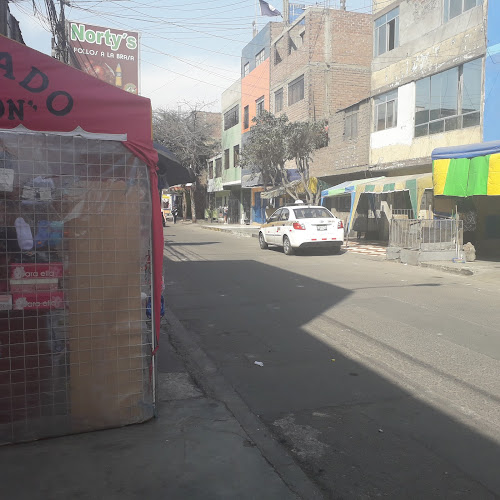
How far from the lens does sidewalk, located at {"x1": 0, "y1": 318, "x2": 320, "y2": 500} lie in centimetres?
287

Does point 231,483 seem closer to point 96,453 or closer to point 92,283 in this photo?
point 96,453

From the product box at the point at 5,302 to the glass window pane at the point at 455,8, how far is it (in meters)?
18.1

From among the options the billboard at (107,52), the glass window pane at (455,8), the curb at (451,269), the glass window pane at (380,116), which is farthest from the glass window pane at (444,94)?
the billboard at (107,52)

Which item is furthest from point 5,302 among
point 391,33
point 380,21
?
point 380,21

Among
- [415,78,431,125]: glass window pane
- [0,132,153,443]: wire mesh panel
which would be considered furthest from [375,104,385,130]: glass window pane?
[0,132,153,443]: wire mesh panel

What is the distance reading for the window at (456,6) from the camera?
16.2 m

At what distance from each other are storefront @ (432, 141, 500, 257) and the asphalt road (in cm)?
337

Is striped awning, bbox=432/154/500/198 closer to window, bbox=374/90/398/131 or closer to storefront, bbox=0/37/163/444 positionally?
window, bbox=374/90/398/131

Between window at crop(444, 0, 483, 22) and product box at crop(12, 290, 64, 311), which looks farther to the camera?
window at crop(444, 0, 483, 22)

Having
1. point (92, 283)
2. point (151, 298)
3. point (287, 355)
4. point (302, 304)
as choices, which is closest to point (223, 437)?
point (151, 298)

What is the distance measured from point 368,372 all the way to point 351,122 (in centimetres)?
2064

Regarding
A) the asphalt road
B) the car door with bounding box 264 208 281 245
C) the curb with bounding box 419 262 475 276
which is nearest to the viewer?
the asphalt road

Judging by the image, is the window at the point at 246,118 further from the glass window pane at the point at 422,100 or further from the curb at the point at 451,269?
the curb at the point at 451,269

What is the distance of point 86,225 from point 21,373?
1.14 m
